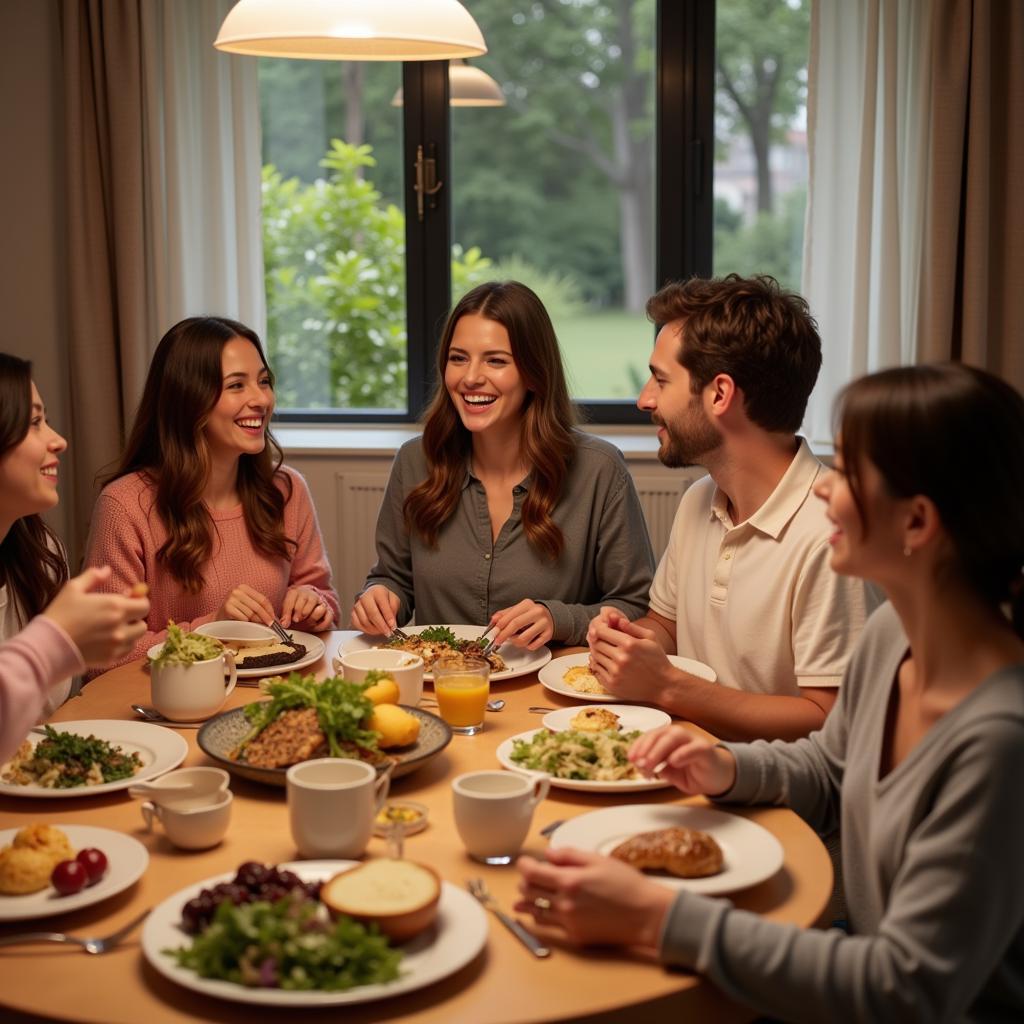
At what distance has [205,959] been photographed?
1167 millimetres

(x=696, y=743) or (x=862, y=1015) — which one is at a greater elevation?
(x=696, y=743)

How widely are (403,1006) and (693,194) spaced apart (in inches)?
143

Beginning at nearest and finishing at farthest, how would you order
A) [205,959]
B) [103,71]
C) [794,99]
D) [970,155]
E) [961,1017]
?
[205,959] → [961,1017] → [970,155] → [103,71] → [794,99]

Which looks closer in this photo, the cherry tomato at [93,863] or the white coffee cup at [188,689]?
the cherry tomato at [93,863]

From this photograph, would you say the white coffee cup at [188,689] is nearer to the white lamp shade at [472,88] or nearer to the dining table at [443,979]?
the dining table at [443,979]

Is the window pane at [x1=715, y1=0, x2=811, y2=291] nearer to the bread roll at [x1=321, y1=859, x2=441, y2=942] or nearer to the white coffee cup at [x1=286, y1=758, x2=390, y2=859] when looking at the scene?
the white coffee cup at [x1=286, y1=758, x2=390, y2=859]

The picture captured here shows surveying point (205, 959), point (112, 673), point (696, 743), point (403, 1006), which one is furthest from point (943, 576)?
point (112, 673)

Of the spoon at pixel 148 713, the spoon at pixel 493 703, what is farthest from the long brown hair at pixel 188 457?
the spoon at pixel 493 703

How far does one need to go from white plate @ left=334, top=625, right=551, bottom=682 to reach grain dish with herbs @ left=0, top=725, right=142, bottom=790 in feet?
1.44

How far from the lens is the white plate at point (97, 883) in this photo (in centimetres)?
129

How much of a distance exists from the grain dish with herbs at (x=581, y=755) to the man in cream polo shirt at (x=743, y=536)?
0.21 metres

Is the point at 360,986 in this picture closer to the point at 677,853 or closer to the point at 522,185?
the point at 677,853

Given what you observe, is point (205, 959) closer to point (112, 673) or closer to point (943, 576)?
point (943, 576)

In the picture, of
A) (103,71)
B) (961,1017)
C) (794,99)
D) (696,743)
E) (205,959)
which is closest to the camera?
(205,959)
